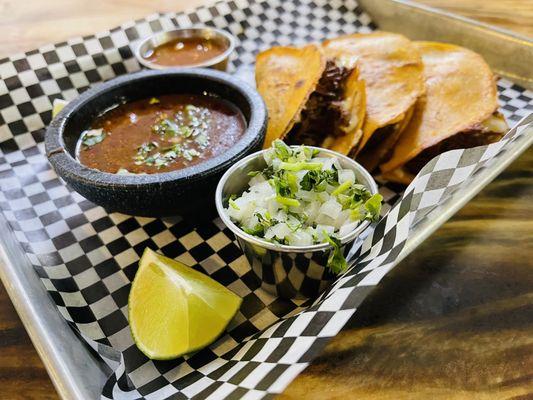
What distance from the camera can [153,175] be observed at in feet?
5.84

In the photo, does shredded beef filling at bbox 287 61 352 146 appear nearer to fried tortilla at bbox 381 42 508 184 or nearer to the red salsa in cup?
fried tortilla at bbox 381 42 508 184

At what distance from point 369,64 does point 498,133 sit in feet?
2.50

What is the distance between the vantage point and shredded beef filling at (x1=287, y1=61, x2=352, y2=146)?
216 centimetres

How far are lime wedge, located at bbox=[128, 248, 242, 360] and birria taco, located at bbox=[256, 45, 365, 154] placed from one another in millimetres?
880

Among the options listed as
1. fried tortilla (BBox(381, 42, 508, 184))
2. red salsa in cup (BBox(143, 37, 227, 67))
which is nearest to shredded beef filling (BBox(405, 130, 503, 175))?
fried tortilla (BBox(381, 42, 508, 184))

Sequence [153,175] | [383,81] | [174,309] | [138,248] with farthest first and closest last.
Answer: [383,81] → [138,248] → [153,175] → [174,309]

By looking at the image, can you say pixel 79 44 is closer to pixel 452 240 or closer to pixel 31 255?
pixel 31 255

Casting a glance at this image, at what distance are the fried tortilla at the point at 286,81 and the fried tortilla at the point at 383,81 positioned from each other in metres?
0.17

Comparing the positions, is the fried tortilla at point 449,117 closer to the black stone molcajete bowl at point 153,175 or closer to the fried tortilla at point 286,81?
the fried tortilla at point 286,81

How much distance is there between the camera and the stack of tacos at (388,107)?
6.90 feet

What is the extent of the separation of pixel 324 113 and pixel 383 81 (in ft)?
1.35

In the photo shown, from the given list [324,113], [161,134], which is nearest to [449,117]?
[324,113]

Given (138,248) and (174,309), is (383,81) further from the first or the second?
(174,309)

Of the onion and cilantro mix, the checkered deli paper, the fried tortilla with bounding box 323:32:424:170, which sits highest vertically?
the fried tortilla with bounding box 323:32:424:170
